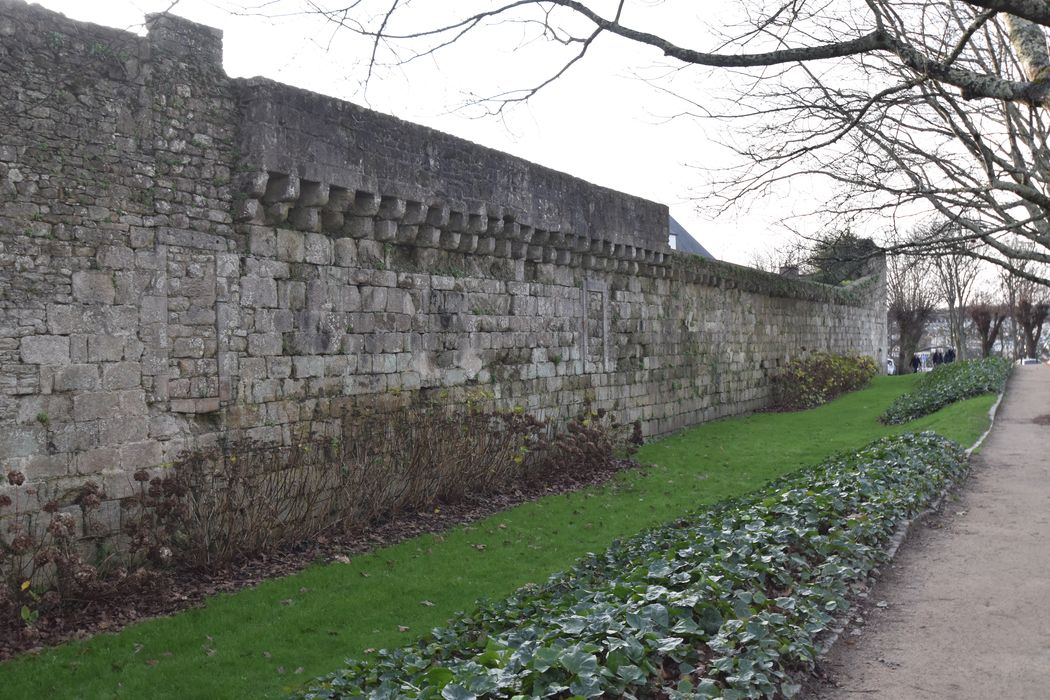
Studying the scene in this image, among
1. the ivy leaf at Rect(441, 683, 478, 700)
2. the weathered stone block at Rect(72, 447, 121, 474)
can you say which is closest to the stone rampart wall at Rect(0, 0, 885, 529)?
the weathered stone block at Rect(72, 447, 121, 474)

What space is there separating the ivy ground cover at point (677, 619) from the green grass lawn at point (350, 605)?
63 cm

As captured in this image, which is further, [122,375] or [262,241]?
[262,241]

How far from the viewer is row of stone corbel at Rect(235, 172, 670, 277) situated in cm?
842

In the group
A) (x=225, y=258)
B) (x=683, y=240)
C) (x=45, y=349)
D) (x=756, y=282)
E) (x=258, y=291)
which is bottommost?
(x=45, y=349)

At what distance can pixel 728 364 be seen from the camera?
19625 millimetres

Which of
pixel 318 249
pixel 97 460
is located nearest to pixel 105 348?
pixel 97 460

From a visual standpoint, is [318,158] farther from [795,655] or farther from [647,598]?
[795,655]

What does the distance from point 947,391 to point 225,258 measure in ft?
53.4

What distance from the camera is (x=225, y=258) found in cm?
806

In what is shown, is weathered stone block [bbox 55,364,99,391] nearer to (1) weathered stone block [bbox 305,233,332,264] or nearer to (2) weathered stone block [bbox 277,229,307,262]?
(2) weathered stone block [bbox 277,229,307,262]

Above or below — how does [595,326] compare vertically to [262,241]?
below

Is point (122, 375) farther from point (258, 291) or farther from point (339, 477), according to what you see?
point (339, 477)

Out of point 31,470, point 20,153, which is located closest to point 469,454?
point 31,470

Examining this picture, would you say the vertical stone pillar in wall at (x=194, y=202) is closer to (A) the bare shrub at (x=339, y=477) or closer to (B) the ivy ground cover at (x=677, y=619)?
(A) the bare shrub at (x=339, y=477)
